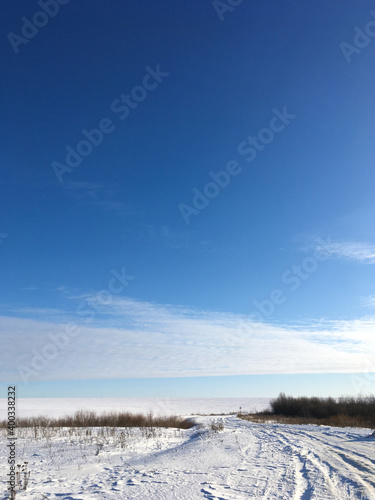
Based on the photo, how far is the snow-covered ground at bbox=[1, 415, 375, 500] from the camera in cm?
691

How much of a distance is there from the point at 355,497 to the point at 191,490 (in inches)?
108

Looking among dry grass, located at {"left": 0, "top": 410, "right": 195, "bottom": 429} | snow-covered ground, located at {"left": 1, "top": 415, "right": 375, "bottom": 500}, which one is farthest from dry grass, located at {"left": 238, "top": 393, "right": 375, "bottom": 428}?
snow-covered ground, located at {"left": 1, "top": 415, "right": 375, "bottom": 500}

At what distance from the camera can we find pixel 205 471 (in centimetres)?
906

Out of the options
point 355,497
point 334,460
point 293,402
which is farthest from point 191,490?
point 293,402

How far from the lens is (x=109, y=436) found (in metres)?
18.2

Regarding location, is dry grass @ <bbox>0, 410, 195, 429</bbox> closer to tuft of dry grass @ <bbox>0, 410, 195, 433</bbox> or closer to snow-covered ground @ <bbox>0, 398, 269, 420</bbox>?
tuft of dry grass @ <bbox>0, 410, 195, 433</bbox>

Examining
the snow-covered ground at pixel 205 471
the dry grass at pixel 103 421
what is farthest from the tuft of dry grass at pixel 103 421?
the snow-covered ground at pixel 205 471

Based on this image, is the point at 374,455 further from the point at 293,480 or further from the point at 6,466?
the point at 6,466

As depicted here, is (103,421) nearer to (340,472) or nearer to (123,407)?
(340,472)

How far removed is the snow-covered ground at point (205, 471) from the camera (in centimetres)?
691

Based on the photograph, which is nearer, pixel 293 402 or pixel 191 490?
pixel 191 490

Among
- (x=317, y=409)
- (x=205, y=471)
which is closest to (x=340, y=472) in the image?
(x=205, y=471)

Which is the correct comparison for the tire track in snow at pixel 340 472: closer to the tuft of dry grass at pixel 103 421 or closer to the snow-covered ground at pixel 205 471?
the snow-covered ground at pixel 205 471

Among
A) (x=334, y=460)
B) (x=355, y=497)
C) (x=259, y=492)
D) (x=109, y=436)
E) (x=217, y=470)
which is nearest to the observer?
(x=355, y=497)
